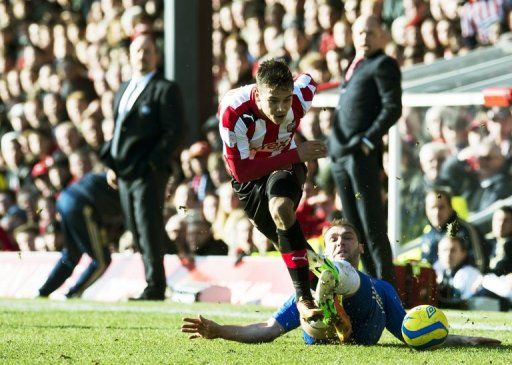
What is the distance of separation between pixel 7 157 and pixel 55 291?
13.6 ft

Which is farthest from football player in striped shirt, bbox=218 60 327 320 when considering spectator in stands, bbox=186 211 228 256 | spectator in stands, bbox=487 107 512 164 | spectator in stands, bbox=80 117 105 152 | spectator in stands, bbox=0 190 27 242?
spectator in stands, bbox=0 190 27 242

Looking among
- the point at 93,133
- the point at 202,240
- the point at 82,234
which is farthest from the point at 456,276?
the point at 93,133

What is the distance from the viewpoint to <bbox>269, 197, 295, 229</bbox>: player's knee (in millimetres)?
8023

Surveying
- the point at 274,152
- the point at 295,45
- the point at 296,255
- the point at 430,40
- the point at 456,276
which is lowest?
the point at 456,276

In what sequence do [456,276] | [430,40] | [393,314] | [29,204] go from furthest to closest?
[29,204] → [430,40] → [456,276] → [393,314]

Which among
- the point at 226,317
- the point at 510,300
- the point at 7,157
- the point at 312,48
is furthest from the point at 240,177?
the point at 7,157

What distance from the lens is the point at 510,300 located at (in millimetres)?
10781

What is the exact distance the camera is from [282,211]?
8016 mm

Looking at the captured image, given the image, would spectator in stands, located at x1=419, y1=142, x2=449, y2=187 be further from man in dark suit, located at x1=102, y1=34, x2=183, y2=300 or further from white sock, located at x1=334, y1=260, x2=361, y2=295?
white sock, located at x1=334, y1=260, x2=361, y2=295

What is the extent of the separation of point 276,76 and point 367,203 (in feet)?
10.0

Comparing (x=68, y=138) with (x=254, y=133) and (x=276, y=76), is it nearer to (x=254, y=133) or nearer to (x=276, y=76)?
(x=254, y=133)

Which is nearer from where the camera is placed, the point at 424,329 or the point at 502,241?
the point at 424,329

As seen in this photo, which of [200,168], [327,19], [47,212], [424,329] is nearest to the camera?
[424,329]

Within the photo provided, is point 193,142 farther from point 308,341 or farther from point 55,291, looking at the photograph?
point 308,341
